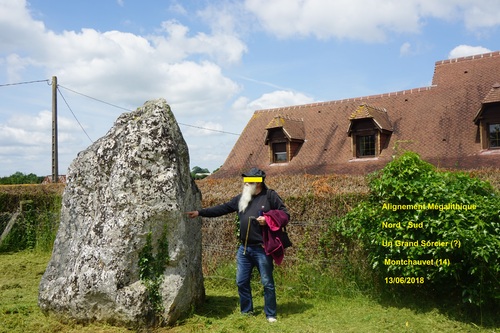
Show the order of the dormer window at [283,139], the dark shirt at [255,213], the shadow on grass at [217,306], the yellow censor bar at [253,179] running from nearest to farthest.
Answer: the dark shirt at [255,213], the yellow censor bar at [253,179], the shadow on grass at [217,306], the dormer window at [283,139]

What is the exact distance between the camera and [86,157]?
6.46 meters

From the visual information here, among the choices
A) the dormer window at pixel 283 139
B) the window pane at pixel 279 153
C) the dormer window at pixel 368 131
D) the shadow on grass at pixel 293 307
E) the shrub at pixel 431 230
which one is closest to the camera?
the shrub at pixel 431 230

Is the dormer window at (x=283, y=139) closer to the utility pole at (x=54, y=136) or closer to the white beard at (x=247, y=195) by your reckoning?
the utility pole at (x=54, y=136)

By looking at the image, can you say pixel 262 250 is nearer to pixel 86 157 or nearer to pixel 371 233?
pixel 371 233

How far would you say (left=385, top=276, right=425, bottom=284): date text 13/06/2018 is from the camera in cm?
633

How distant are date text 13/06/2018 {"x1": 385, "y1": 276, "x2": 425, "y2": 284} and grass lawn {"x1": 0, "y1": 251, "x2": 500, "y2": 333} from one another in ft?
1.18

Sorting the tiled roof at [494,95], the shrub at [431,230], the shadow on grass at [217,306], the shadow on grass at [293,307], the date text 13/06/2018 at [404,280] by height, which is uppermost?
the tiled roof at [494,95]

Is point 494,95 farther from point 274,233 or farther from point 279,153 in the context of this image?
point 274,233

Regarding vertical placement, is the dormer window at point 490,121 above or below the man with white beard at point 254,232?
above

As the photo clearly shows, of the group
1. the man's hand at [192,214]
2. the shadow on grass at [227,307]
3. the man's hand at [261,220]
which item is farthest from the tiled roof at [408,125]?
the man's hand at [192,214]

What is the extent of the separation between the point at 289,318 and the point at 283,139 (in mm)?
16403

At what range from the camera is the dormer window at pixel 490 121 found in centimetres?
1723

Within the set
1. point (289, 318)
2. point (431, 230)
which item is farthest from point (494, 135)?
point (289, 318)

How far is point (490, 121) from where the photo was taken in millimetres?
17422
